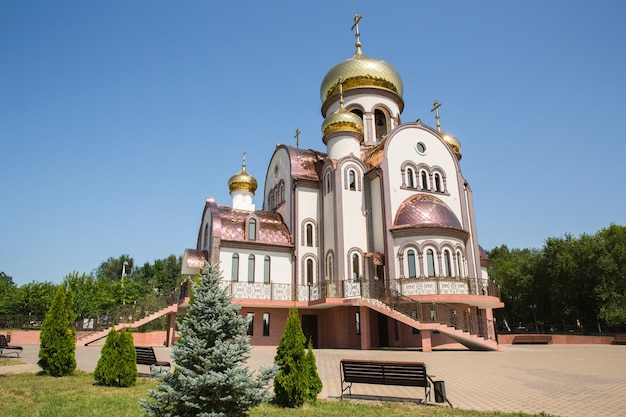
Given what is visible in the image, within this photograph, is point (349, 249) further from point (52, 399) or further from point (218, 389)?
point (218, 389)

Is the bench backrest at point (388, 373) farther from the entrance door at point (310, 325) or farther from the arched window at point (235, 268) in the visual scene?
the entrance door at point (310, 325)

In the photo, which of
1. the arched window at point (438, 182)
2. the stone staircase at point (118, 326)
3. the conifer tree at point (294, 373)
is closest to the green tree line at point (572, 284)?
the arched window at point (438, 182)

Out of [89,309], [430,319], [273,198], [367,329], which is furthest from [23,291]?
[430,319]

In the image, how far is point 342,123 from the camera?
24000 millimetres

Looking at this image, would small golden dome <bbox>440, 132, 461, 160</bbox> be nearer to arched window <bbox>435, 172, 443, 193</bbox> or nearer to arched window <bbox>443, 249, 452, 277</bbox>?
arched window <bbox>435, 172, 443, 193</bbox>

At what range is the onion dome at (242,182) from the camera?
27.4m

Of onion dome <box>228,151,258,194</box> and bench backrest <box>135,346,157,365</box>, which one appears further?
onion dome <box>228,151,258,194</box>

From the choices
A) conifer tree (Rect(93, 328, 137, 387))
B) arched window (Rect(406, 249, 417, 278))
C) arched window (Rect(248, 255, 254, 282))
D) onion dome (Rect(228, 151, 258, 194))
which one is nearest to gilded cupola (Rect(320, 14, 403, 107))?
onion dome (Rect(228, 151, 258, 194))

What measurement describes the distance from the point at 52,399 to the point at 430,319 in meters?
13.3

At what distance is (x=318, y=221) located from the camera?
74.4ft

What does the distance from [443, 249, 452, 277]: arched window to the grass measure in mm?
13121

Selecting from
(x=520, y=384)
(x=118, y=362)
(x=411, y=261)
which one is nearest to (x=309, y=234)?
(x=411, y=261)

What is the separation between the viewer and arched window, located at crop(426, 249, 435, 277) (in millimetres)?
19656

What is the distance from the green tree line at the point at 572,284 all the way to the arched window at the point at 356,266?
17.9 m
